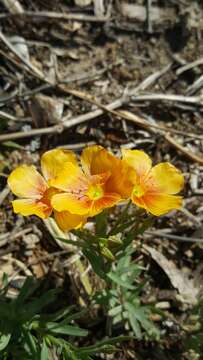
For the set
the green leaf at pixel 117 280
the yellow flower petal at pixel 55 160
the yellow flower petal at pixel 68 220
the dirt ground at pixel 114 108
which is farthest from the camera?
the dirt ground at pixel 114 108

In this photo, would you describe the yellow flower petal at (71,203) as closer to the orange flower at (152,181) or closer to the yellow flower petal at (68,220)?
the yellow flower petal at (68,220)

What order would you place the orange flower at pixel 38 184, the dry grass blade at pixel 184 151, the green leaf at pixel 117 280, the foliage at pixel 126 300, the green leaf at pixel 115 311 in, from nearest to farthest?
the orange flower at pixel 38 184 → the green leaf at pixel 117 280 → the foliage at pixel 126 300 → the green leaf at pixel 115 311 → the dry grass blade at pixel 184 151

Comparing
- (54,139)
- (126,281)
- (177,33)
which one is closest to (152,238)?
(126,281)

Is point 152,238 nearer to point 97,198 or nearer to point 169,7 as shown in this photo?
point 97,198

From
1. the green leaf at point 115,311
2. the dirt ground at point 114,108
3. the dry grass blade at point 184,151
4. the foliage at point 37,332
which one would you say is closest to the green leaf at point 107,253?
the foliage at point 37,332

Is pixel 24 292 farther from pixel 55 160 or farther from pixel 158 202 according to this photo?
pixel 158 202

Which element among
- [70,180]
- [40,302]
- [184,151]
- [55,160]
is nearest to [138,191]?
[70,180]

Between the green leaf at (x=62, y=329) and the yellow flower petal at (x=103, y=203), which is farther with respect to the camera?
the green leaf at (x=62, y=329)

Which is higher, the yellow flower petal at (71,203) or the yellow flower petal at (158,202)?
the yellow flower petal at (71,203)
